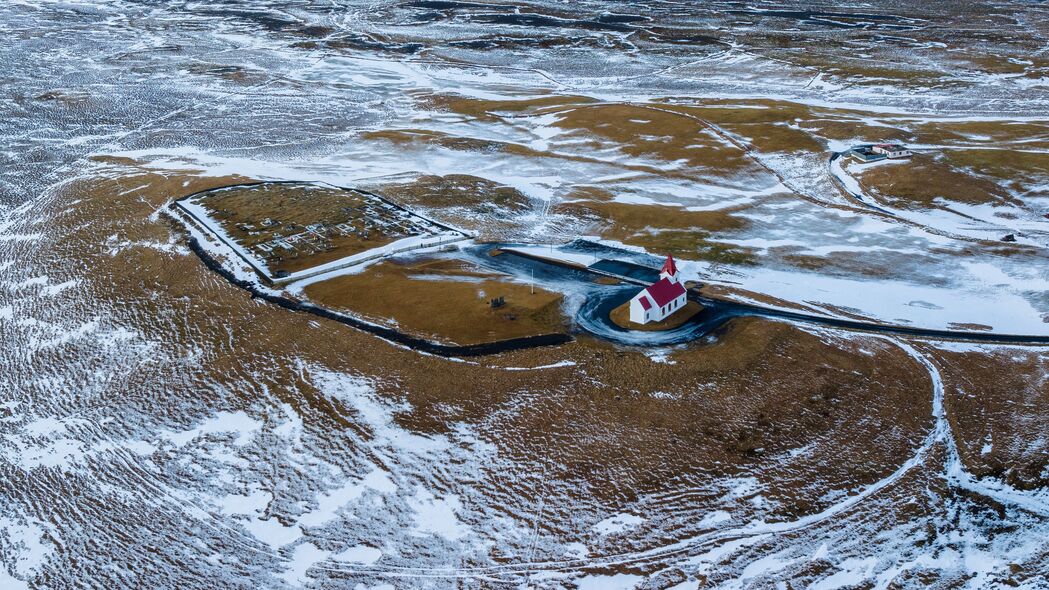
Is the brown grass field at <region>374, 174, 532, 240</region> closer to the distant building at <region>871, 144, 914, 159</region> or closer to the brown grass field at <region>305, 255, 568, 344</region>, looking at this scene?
the brown grass field at <region>305, 255, 568, 344</region>

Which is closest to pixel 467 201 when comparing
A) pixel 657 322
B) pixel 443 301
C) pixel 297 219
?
pixel 297 219

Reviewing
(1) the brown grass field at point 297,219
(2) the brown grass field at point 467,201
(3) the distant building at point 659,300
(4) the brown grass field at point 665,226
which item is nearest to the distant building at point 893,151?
(4) the brown grass field at point 665,226

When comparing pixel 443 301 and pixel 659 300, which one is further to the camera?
pixel 443 301

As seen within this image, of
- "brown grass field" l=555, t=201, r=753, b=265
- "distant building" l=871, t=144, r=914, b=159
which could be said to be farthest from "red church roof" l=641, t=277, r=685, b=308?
"distant building" l=871, t=144, r=914, b=159

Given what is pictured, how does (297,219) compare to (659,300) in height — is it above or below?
below

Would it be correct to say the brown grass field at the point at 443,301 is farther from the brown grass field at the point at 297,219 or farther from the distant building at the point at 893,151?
the distant building at the point at 893,151

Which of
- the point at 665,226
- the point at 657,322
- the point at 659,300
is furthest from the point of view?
the point at 665,226

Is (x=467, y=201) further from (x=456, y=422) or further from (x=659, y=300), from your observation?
(x=456, y=422)
